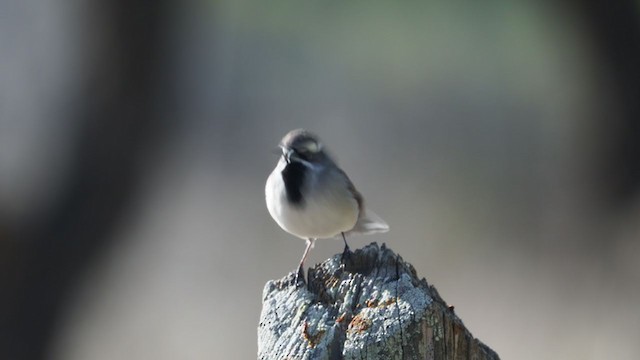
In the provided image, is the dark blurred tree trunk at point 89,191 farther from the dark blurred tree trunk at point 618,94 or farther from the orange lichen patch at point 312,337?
the orange lichen patch at point 312,337

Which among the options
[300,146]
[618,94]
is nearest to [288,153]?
[300,146]

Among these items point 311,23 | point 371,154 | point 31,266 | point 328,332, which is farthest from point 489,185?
point 328,332

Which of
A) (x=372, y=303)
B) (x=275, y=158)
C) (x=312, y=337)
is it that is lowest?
(x=312, y=337)

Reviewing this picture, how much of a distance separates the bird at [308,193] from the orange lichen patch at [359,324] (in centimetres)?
134

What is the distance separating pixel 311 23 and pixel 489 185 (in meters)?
1.27

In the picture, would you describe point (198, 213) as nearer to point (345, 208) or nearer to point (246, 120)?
point (246, 120)

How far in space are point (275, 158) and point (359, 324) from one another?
3320 mm

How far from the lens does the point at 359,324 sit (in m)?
1.99

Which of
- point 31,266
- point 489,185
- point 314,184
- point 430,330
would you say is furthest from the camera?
point 489,185

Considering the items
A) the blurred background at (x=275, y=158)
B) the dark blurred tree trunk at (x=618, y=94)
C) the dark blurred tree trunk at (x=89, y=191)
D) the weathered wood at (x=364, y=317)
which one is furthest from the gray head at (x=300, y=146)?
the dark blurred tree trunk at (x=618, y=94)

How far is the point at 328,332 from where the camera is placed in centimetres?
202

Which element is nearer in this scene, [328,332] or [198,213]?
[328,332]

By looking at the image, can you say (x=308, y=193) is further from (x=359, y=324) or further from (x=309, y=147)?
(x=359, y=324)

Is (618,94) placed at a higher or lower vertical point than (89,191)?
higher
